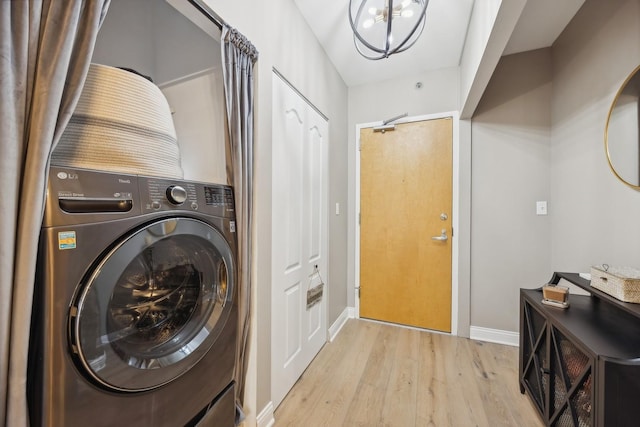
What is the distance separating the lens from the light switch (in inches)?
89.4

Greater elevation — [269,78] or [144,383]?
[269,78]

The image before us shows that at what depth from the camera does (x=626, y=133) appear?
55.4 inches

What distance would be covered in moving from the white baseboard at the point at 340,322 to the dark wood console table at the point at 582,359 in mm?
1453

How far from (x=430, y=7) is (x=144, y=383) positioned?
257cm

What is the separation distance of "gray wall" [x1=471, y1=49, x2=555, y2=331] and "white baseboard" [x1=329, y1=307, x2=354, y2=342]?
1239 mm

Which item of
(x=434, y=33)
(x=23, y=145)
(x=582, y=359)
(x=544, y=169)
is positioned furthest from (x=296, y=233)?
(x=544, y=169)

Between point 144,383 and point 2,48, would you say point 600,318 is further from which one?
point 2,48

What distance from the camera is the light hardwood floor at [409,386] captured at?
5.08 feet

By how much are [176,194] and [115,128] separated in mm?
261

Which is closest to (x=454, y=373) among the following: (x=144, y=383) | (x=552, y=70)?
(x=144, y=383)

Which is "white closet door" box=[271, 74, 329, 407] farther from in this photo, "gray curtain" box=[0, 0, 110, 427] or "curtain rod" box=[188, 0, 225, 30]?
"gray curtain" box=[0, 0, 110, 427]

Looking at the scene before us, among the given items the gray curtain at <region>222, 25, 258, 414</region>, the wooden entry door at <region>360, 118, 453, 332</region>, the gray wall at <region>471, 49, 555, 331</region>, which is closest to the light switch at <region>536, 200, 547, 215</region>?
the gray wall at <region>471, 49, 555, 331</region>

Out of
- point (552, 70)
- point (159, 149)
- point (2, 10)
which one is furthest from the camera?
Answer: point (552, 70)

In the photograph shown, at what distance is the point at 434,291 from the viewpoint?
8.63ft
